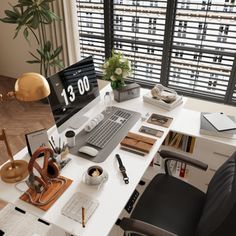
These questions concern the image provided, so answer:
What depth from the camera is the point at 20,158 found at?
1.55 metres

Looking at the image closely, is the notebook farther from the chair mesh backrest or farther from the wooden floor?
the wooden floor

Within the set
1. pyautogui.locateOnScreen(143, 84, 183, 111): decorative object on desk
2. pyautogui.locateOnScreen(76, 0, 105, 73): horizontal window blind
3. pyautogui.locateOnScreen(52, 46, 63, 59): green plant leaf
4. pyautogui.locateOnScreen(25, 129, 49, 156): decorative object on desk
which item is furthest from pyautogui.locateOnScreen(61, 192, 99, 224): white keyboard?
pyautogui.locateOnScreen(52, 46, 63, 59): green plant leaf

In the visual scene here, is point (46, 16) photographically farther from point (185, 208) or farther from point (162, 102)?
point (185, 208)

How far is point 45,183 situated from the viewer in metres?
1.31

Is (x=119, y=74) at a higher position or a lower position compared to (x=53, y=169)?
higher

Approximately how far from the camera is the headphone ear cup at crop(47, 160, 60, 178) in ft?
4.46

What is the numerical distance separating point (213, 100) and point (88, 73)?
1.63 m

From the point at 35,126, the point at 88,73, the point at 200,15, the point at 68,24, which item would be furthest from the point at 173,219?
the point at 68,24

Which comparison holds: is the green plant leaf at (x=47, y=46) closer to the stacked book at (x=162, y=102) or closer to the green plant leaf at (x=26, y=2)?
the green plant leaf at (x=26, y=2)

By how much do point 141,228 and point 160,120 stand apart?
34.6 inches

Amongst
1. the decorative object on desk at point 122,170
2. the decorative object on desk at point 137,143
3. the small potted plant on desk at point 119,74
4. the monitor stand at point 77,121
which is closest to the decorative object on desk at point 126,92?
the small potted plant on desk at point 119,74

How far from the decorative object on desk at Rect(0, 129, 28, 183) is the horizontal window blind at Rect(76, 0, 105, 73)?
6.26ft

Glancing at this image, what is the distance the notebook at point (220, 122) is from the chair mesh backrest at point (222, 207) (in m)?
0.53

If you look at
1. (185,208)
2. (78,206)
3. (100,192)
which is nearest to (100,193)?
(100,192)
